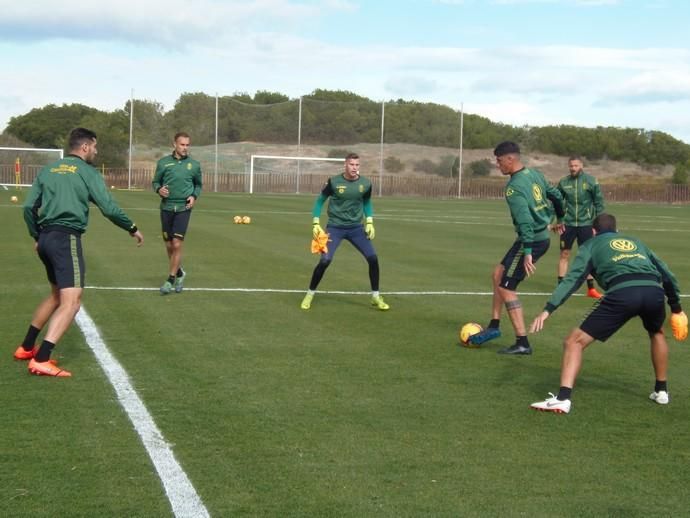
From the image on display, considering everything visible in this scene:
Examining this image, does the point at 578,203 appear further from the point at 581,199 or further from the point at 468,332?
the point at 468,332

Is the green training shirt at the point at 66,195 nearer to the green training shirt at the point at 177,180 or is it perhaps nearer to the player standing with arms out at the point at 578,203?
the green training shirt at the point at 177,180

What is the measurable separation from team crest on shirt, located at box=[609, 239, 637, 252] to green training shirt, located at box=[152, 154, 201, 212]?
7.91 m

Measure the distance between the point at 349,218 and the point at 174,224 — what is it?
2.72 meters

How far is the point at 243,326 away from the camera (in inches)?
440

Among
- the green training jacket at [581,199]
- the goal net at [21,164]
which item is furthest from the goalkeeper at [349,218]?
the goal net at [21,164]

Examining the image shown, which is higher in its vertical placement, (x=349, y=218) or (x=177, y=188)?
(x=177, y=188)

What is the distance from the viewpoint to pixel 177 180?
14.3 metres

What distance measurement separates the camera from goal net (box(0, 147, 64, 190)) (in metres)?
57.4

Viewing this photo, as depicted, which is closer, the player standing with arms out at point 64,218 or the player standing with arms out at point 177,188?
the player standing with arms out at point 64,218

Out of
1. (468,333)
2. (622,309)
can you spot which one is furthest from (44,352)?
(622,309)

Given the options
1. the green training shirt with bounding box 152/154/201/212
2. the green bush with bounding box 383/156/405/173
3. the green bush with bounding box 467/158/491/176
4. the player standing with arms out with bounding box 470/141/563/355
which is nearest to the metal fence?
the green bush with bounding box 383/156/405/173

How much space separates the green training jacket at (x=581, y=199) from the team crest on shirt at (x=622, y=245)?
8.04 meters

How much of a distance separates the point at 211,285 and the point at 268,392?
7.07 m

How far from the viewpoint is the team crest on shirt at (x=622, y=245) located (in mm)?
7680
